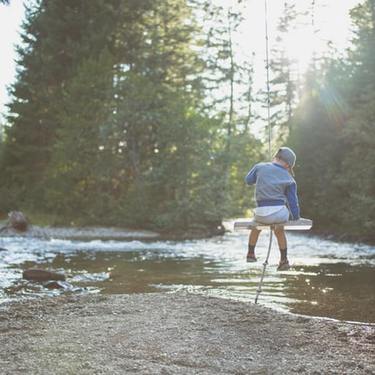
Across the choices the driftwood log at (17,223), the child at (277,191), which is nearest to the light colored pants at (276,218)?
the child at (277,191)

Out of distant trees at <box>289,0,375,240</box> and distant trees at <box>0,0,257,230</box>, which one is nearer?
distant trees at <box>289,0,375,240</box>

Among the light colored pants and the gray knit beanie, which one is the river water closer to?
the light colored pants

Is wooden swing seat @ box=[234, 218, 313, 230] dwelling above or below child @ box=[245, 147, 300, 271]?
below

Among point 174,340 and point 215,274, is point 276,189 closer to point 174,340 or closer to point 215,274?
point 174,340

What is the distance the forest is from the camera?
27391 millimetres

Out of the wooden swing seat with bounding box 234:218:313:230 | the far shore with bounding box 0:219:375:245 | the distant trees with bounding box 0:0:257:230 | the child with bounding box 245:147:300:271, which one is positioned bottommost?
the far shore with bounding box 0:219:375:245

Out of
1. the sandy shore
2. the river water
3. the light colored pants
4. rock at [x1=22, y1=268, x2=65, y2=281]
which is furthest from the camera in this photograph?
rock at [x1=22, y1=268, x2=65, y2=281]

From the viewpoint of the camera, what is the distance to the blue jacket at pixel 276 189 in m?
8.05

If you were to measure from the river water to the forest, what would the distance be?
643 centimetres

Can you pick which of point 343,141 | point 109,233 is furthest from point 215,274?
point 109,233

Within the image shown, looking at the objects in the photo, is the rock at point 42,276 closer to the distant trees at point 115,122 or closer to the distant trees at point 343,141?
the distant trees at point 343,141

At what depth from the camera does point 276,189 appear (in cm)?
807

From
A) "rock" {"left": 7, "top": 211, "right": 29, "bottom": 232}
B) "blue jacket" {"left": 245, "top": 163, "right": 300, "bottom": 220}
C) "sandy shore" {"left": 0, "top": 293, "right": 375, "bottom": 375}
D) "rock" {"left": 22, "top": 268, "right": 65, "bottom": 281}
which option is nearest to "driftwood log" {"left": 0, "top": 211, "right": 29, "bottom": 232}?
"rock" {"left": 7, "top": 211, "right": 29, "bottom": 232}

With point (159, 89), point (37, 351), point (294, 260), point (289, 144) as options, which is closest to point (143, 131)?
point (159, 89)
